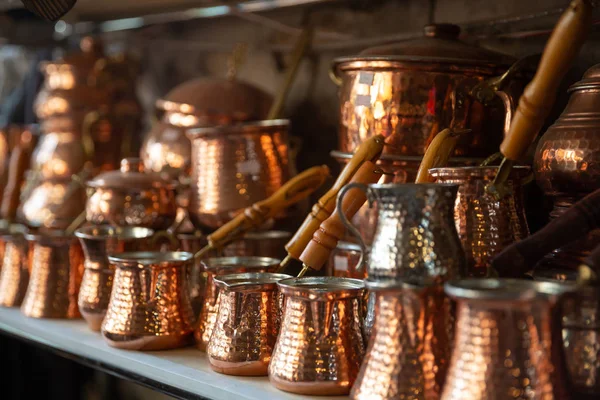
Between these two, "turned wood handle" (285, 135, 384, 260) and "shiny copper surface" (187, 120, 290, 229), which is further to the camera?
"shiny copper surface" (187, 120, 290, 229)

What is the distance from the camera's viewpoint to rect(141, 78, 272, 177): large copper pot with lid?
1.82 metres

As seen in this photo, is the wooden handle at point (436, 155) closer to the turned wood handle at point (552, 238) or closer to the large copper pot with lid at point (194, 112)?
the turned wood handle at point (552, 238)

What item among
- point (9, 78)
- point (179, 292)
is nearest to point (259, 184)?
point (179, 292)

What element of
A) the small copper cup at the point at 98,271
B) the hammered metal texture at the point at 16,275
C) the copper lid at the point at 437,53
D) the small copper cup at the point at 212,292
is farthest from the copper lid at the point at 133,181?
the copper lid at the point at 437,53

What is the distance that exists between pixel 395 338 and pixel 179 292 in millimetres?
530

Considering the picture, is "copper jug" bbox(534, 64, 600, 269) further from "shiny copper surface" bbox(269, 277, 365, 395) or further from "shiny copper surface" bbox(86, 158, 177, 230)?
"shiny copper surface" bbox(86, 158, 177, 230)

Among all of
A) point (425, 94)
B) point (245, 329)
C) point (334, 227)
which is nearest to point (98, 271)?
point (245, 329)

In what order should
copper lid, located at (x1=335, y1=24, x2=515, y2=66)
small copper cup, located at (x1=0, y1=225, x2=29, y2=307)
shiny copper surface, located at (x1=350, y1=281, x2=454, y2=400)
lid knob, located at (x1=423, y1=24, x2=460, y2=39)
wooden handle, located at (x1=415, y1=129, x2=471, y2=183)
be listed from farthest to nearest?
small copper cup, located at (x1=0, y1=225, x2=29, y2=307) → lid knob, located at (x1=423, y1=24, x2=460, y2=39) → copper lid, located at (x1=335, y1=24, x2=515, y2=66) → wooden handle, located at (x1=415, y1=129, x2=471, y2=183) → shiny copper surface, located at (x1=350, y1=281, x2=454, y2=400)

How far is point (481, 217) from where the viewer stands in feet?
3.48

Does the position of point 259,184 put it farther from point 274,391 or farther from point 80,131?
point 80,131

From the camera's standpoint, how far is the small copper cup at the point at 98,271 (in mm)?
1458

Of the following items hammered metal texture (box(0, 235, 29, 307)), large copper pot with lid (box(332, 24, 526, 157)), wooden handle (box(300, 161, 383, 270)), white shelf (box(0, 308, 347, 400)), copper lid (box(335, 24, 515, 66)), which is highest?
copper lid (box(335, 24, 515, 66))

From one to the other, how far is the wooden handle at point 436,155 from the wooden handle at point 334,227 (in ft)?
0.23

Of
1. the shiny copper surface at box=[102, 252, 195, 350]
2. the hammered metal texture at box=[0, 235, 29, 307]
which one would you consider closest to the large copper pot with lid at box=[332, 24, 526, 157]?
the shiny copper surface at box=[102, 252, 195, 350]
